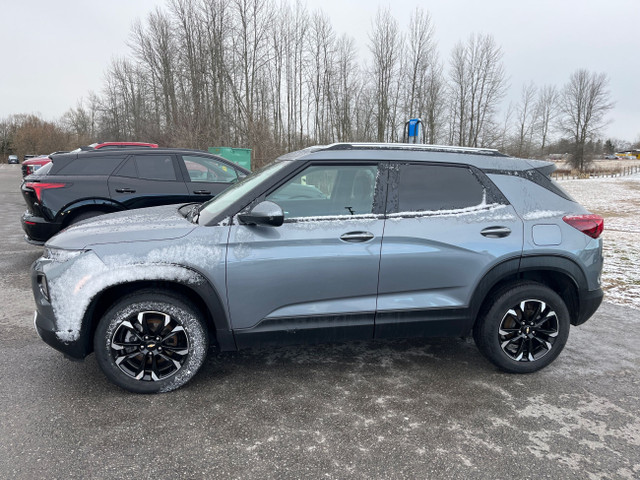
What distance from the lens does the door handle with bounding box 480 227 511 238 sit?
3154mm

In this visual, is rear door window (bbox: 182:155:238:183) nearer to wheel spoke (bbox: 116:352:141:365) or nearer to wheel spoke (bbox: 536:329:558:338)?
wheel spoke (bbox: 116:352:141:365)

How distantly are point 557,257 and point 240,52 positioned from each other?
84.9ft

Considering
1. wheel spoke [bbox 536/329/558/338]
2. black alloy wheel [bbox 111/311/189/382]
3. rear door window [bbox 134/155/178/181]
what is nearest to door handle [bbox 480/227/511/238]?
wheel spoke [bbox 536/329/558/338]

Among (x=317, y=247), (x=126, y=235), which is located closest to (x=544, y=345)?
(x=317, y=247)

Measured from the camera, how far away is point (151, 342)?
9.55 feet

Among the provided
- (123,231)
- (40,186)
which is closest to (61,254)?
(123,231)

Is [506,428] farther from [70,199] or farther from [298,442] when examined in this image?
[70,199]

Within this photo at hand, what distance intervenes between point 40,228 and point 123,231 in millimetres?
4070

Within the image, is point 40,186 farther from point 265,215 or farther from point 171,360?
point 265,215

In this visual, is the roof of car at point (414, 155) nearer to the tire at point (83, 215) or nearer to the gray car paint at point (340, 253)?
the gray car paint at point (340, 253)

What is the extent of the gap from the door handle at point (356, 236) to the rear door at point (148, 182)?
4.35 metres

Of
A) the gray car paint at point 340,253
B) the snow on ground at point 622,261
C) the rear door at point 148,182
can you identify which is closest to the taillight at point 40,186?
the rear door at point 148,182

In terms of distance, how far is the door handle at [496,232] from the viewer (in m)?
3.15

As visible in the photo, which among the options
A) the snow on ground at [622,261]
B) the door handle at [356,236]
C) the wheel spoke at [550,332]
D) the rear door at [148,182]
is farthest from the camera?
the rear door at [148,182]
